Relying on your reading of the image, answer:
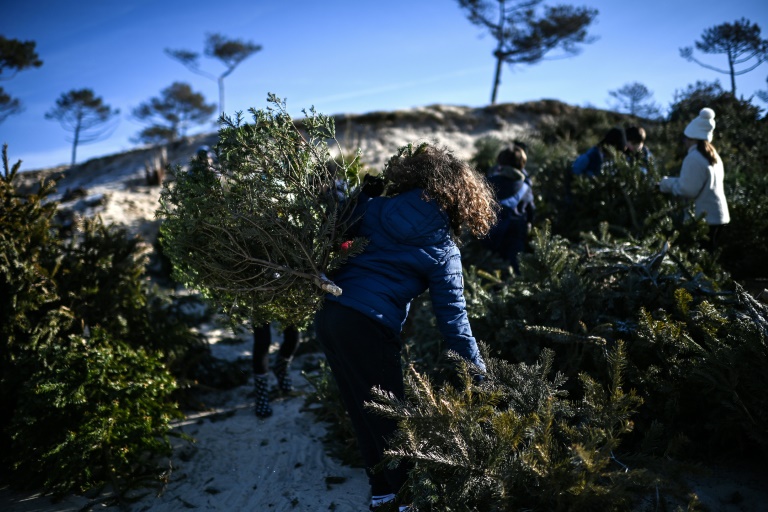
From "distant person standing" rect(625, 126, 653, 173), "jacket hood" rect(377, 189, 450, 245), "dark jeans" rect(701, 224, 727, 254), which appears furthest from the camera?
"distant person standing" rect(625, 126, 653, 173)

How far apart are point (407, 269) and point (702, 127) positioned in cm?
359

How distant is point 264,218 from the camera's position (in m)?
2.79

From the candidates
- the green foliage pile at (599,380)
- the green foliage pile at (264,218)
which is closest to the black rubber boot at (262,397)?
the green foliage pile at (599,380)

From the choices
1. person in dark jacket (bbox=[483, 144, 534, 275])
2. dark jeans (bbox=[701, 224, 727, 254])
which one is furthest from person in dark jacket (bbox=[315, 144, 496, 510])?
dark jeans (bbox=[701, 224, 727, 254])

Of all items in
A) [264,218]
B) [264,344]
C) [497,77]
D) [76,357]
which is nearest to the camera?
[264,218]

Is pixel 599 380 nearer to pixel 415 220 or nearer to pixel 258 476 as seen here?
pixel 415 220

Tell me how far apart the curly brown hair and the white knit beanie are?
9.93 feet

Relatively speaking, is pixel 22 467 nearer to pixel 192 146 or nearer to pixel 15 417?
pixel 15 417

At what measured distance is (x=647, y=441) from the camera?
268 cm

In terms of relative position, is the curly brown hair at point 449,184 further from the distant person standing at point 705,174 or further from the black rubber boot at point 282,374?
the distant person standing at point 705,174

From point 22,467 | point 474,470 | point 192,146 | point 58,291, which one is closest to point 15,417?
point 22,467

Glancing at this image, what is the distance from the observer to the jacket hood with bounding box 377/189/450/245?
2539mm

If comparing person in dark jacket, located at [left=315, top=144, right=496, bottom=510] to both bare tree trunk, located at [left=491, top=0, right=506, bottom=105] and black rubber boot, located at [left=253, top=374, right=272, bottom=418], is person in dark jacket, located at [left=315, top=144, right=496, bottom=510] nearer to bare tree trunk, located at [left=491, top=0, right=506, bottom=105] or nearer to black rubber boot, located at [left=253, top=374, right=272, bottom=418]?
black rubber boot, located at [left=253, top=374, right=272, bottom=418]

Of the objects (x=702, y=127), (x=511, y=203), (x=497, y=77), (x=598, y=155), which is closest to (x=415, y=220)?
(x=511, y=203)
